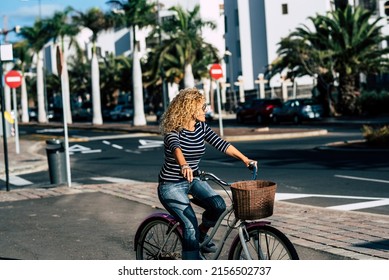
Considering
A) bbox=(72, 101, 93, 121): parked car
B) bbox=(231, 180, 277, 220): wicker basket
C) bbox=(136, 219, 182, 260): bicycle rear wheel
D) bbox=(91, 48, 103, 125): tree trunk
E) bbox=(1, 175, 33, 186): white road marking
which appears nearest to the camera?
bbox=(231, 180, 277, 220): wicker basket

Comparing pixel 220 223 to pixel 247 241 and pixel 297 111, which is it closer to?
pixel 247 241

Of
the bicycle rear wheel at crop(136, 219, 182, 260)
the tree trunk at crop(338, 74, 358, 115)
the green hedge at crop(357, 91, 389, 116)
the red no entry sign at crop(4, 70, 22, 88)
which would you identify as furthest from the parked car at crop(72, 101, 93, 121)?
the bicycle rear wheel at crop(136, 219, 182, 260)

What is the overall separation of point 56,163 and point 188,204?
9.39m

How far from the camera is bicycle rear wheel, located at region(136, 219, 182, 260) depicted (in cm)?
621

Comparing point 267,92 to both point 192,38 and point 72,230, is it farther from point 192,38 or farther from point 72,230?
point 72,230

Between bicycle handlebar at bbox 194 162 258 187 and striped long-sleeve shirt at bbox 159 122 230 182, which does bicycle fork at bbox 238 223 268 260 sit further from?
striped long-sleeve shirt at bbox 159 122 230 182

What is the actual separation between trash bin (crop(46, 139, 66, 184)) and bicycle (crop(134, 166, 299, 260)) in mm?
8757

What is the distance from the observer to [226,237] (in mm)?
5762

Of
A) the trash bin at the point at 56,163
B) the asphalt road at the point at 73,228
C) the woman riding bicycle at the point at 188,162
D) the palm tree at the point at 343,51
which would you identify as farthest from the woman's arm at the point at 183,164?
the palm tree at the point at 343,51

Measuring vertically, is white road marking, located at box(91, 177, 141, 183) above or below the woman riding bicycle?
below

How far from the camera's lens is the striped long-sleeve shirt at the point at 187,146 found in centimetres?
567

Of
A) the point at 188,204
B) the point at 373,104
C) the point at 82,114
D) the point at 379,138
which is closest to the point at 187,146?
the point at 188,204

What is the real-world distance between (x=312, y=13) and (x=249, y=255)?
53.6 m

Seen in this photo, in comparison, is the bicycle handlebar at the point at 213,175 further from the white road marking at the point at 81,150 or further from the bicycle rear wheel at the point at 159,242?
the white road marking at the point at 81,150
